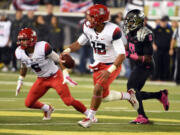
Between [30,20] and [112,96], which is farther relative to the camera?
[30,20]

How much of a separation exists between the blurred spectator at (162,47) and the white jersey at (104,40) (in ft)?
27.5

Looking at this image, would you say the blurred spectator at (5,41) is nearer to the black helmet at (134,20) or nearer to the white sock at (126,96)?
the black helmet at (134,20)

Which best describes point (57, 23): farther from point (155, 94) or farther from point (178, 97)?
point (155, 94)

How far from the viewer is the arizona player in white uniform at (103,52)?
28.5 ft

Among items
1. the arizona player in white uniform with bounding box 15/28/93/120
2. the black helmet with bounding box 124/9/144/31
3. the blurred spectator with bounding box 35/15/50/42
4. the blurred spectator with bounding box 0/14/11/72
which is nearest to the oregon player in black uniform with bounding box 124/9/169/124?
the black helmet with bounding box 124/9/144/31

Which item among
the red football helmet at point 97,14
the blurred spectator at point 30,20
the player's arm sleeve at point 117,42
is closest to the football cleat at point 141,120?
the player's arm sleeve at point 117,42

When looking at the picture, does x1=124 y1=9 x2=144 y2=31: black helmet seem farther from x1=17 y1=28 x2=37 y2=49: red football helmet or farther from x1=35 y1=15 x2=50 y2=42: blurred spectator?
x1=35 y1=15 x2=50 y2=42: blurred spectator

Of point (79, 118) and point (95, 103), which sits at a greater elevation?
point (95, 103)

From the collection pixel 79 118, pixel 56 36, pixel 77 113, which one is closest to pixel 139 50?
pixel 79 118

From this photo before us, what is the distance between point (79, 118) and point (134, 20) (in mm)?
1805

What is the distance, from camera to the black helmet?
9.50m

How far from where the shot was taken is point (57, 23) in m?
18.9

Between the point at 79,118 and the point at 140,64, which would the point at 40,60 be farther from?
the point at 140,64

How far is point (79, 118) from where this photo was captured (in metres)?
9.97
